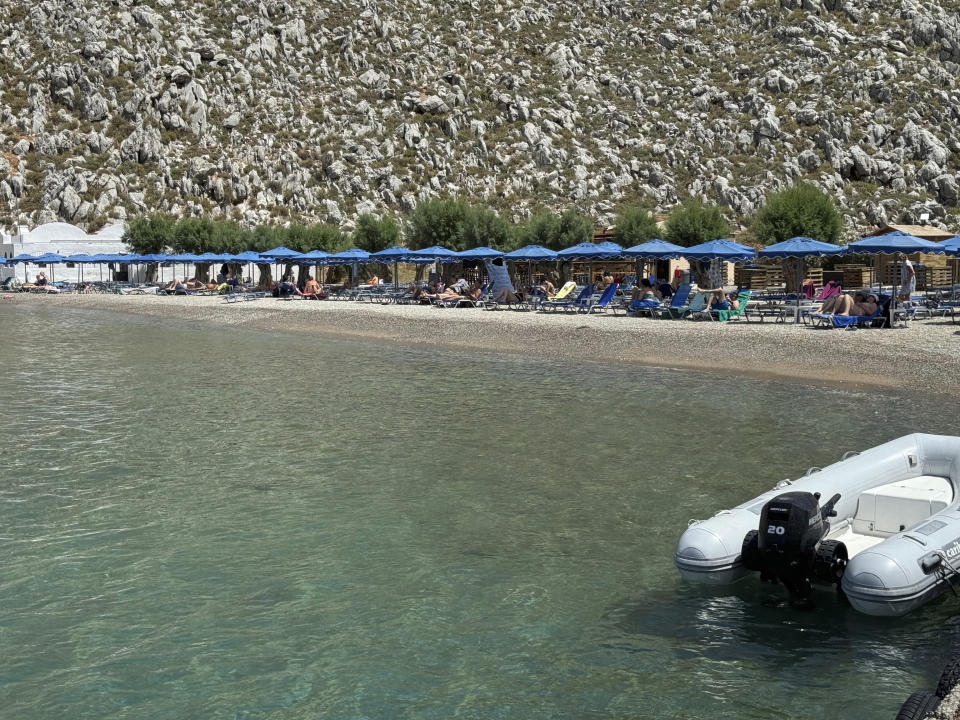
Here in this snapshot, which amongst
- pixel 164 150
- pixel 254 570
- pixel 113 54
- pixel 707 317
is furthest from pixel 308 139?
pixel 254 570

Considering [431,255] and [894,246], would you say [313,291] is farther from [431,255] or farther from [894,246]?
[894,246]

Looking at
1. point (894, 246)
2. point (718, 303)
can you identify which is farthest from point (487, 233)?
point (894, 246)

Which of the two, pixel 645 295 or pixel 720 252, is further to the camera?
pixel 645 295

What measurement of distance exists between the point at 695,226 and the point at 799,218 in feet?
12.5

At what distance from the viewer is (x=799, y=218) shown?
37344 millimetres

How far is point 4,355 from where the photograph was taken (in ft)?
68.1

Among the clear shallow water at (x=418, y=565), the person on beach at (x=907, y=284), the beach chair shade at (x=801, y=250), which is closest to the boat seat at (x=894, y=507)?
the clear shallow water at (x=418, y=565)

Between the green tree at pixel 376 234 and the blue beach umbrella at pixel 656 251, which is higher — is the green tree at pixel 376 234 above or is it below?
above

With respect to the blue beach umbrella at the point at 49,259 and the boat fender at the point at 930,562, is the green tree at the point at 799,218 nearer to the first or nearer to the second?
the boat fender at the point at 930,562

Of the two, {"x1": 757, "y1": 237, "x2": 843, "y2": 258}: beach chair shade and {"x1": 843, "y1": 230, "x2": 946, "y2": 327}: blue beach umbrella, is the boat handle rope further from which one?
{"x1": 757, "y1": 237, "x2": 843, "y2": 258}: beach chair shade

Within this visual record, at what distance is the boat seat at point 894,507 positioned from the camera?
22.2 feet

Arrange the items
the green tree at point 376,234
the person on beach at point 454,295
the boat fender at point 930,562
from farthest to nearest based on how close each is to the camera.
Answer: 1. the green tree at point 376,234
2. the person on beach at point 454,295
3. the boat fender at point 930,562

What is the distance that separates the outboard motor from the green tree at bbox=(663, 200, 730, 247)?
32.9 meters

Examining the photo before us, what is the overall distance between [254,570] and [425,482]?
8.90ft
